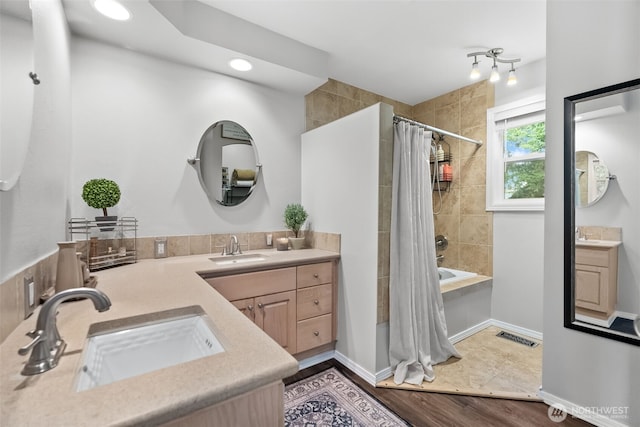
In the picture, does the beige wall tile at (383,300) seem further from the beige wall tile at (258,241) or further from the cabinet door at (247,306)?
the beige wall tile at (258,241)

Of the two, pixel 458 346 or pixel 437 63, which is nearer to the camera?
pixel 458 346

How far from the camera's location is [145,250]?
211 cm

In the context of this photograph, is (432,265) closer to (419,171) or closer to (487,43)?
(419,171)

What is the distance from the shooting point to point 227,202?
2498 mm

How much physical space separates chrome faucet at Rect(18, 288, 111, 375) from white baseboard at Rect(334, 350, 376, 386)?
1837 millimetres

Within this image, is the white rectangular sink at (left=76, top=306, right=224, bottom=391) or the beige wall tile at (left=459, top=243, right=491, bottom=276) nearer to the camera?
the white rectangular sink at (left=76, top=306, right=224, bottom=391)

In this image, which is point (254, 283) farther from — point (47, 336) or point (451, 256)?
point (451, 256)

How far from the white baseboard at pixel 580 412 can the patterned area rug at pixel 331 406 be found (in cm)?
93

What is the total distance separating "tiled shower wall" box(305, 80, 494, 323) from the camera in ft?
10.0

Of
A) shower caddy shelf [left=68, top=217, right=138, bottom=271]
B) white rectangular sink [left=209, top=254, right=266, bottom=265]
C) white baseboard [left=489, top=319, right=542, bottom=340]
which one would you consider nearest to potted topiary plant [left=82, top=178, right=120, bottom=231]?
shower caddy shelf [left=68, top=217, right=138, bottom=271]

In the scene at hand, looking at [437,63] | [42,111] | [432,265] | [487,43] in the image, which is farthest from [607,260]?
[42,111]

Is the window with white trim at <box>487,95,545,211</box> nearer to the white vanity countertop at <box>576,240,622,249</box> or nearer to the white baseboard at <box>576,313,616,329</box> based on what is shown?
the white vanity countertop at <box>576,240,622,249</box>

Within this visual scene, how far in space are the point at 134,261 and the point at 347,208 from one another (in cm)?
163

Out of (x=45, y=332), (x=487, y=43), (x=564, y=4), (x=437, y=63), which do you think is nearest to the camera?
(x=45, y=332)
